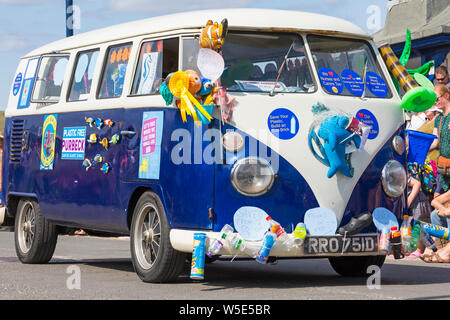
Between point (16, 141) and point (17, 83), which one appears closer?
point (16, 141)

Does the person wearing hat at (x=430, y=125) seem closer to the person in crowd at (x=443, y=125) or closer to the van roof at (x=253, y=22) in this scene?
the person in crowd at (x=443, y=125)

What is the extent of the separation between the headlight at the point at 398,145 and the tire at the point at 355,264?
123 centimetres

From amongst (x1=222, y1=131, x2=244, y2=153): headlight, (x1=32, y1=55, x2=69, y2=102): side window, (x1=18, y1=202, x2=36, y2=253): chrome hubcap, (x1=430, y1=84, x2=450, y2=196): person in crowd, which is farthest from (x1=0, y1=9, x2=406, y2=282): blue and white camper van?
(x1=430, y1=84, x2=450, y2=196): person in crowd

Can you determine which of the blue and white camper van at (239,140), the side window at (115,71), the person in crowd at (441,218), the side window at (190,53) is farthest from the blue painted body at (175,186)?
the person in crowd at (441,218)

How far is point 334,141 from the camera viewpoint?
866 cm

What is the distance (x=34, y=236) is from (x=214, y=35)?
4342 millimetres

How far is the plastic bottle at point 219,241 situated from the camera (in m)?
8.39

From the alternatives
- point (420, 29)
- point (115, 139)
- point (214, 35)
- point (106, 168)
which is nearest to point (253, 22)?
point (214, 35)

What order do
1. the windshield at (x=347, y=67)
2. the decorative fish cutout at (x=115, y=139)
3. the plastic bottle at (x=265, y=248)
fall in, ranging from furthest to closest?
the decorative fish cutout at (x=115, y=139), the windshield at (x=347, y=67), the plastic bottle at (x=265, y=248)

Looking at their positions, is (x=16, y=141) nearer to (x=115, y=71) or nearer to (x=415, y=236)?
(x=115, y=71)

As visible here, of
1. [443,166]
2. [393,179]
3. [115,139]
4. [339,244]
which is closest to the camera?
[339,244]

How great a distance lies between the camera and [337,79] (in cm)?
921
